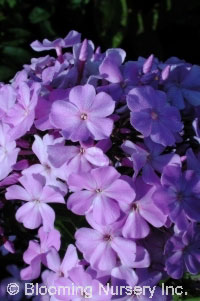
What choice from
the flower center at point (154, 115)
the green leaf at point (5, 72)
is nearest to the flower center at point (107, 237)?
the flower center at point (154, 115)

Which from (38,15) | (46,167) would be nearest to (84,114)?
(46,167)

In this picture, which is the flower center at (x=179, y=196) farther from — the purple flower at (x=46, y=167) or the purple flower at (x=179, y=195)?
the purple flower at (x=46, y=167)

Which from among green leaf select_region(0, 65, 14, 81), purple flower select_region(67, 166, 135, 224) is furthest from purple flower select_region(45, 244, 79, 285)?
green leaf select_region(0, 65, 14, 81)

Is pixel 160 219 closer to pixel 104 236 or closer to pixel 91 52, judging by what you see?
pixel 104 236

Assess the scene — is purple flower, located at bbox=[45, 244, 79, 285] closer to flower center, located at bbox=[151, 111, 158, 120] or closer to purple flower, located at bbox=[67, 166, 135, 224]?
purple flower, located at bbox=[67, 166, 135, 224]

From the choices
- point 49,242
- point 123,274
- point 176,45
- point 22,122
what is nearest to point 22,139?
point 22,122

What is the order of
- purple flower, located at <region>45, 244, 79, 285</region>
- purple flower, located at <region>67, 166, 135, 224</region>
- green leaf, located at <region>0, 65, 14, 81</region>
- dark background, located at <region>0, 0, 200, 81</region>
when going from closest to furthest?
purple flower, located at <region>67, 166, 135, 224</region> < purple flower, located at <region>45, 244, 79, 285</region> < green leaf, located at <region>0, 65, 14, 81</region> < dark background, located at <region>0, 0, 200, 81</region>

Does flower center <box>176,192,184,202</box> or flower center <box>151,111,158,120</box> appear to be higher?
flower center <box>151,111,158,120</box>
